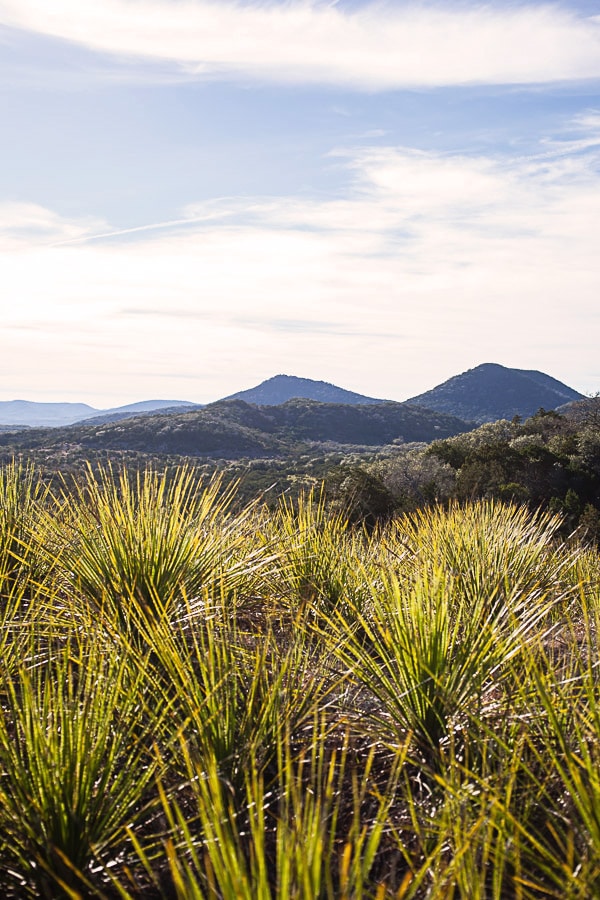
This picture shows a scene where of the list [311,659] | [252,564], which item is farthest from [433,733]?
[252,564]

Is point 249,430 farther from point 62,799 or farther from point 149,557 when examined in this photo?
point 62,799

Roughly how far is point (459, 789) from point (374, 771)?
733mm

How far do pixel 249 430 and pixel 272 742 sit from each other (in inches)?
3364

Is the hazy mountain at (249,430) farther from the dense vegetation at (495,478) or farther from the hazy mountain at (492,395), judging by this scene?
the hazy mountain at (492,395)

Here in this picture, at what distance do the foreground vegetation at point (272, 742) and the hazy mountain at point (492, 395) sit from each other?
136463 millimetres

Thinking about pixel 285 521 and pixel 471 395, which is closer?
pixel 285 521

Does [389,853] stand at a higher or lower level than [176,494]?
lower

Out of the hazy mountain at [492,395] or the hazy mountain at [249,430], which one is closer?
the hazy mountain at [249,430]

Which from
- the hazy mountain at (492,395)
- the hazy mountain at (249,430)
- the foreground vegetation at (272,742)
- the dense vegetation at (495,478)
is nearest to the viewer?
the foreground vegetation at (272,742)

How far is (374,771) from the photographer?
2.78 meters

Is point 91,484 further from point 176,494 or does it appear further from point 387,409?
point 387,409

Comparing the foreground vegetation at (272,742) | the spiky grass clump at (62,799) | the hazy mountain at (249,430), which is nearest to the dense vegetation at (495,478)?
the foreground vegetation at (272,742)

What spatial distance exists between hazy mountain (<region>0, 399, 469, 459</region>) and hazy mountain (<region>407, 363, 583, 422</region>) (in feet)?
106

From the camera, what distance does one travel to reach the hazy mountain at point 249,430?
218 ft
